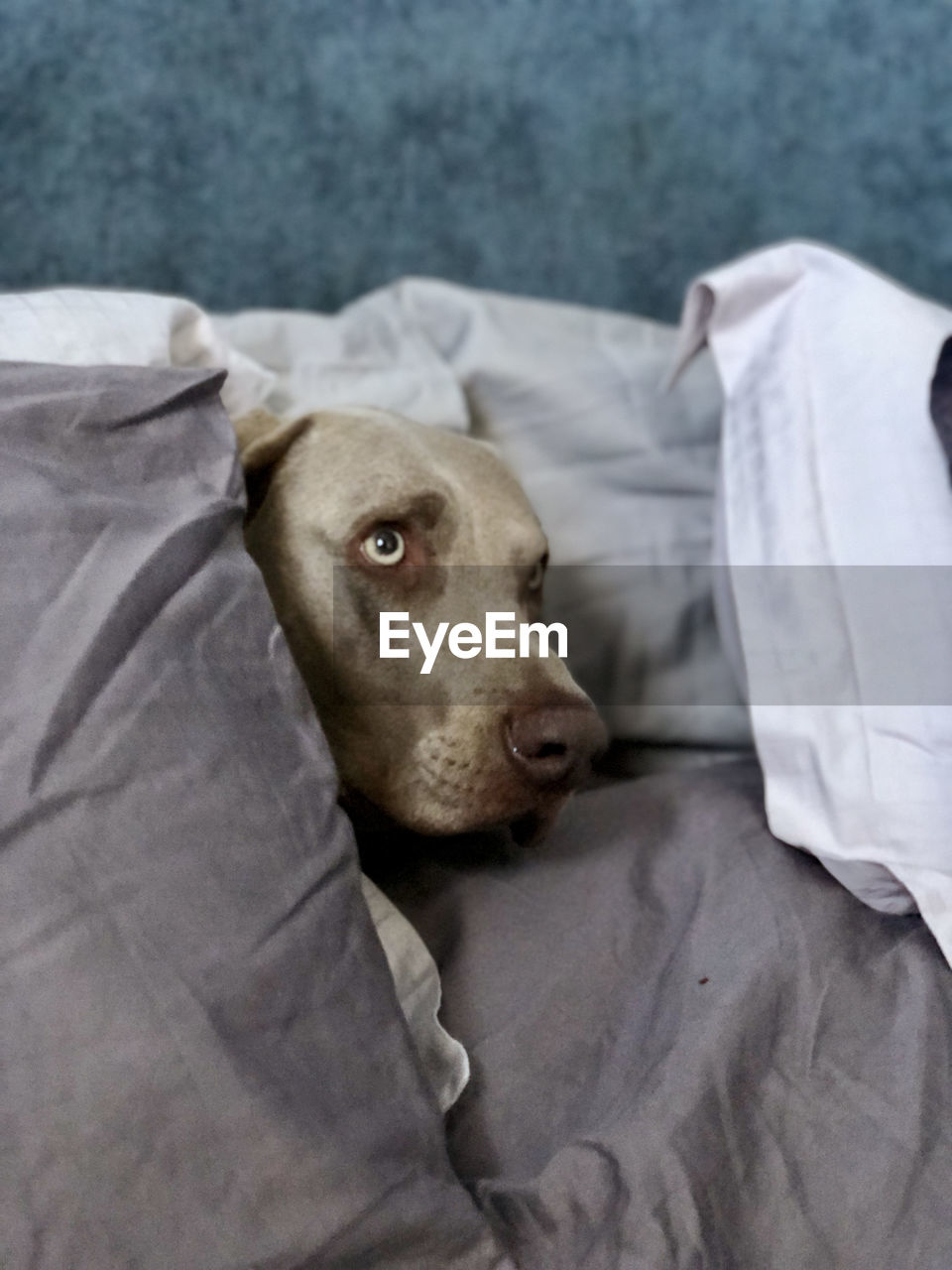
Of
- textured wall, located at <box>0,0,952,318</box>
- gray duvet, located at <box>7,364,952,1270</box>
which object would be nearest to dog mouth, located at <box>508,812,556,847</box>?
gray duvet, located at <box>7,364,952,1270</box>

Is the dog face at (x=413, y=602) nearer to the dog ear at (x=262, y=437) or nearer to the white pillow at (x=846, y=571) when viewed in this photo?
the dog ear at (x=262, y=437)

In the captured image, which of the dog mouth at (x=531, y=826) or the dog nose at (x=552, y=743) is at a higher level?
the dog nose at (x=552, y=743)

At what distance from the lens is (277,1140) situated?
0.63m

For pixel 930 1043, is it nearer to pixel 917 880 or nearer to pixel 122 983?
pixel 917 880

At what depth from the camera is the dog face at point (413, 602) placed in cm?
101

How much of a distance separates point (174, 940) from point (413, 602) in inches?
20.9

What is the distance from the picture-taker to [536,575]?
127 cm

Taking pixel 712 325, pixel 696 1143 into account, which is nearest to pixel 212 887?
pixel 696 1143

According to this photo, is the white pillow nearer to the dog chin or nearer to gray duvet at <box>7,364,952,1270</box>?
gray duvet at <box>7,364,952,1270</box>

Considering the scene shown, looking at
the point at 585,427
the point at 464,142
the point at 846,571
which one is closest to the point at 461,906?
the point at 846,571

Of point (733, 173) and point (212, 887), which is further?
point (733, 173)

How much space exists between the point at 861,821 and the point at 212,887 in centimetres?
60

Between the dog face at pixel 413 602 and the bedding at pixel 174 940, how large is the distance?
26 centimetres

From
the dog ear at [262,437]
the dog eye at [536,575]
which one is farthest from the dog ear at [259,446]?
the dog eye at [536,575]
